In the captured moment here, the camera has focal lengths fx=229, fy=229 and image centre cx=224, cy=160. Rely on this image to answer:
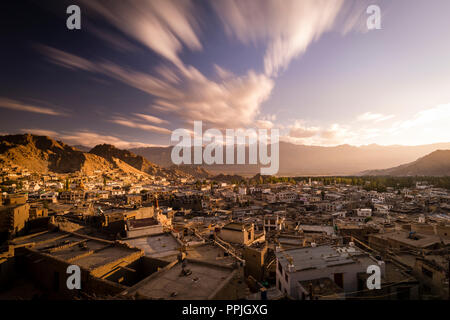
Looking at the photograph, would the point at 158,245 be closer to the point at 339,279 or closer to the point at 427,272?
→ the point at 339,279

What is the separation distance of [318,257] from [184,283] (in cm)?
668

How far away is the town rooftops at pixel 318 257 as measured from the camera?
34.1 ft

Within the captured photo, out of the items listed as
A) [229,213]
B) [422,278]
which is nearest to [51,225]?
[422,278]

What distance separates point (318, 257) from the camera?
1127 centimetres

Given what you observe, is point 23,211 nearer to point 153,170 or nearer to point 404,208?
point 404,208

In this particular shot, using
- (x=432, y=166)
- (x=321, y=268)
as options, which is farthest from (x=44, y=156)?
(x=432, y=166)

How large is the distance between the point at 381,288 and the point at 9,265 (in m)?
18.7

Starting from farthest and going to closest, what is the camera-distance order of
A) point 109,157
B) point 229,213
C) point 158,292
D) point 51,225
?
point 109,157, point 229,213, point 51,225, point 158,292

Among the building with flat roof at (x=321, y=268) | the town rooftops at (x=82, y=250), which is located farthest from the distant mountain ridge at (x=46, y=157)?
the building with flat roof at (x=321, y=268)

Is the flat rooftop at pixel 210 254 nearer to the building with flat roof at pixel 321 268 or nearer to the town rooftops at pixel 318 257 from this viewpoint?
the town rooftops at pixel 318 257

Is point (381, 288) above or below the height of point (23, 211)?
below

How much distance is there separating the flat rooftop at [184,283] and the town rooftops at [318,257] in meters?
3.38
